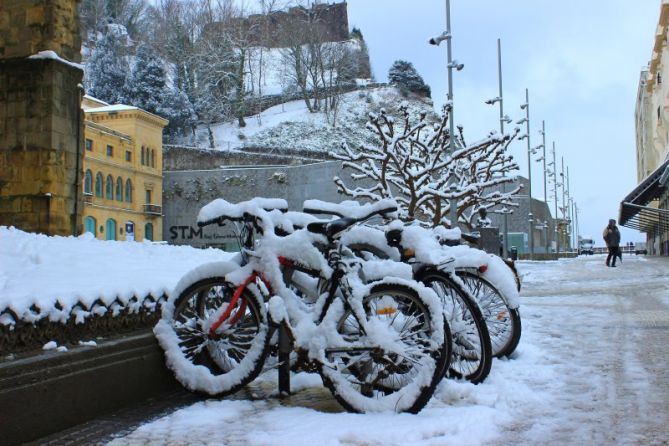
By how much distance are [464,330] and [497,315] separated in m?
0.78

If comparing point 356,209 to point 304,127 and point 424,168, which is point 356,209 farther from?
point 304,127

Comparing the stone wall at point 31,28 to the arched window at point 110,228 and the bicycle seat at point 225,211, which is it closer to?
the bicycle seat at point 225,211

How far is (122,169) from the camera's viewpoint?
46469 mm

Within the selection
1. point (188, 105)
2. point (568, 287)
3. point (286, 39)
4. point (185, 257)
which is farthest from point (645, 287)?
point (286, 39)

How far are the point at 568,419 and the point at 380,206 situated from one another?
1658mm

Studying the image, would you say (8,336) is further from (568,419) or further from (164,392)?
(568,419)

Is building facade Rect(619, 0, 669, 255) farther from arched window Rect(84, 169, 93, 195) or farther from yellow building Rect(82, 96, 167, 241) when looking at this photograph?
arched window Rect(84, 169, 93, 195)

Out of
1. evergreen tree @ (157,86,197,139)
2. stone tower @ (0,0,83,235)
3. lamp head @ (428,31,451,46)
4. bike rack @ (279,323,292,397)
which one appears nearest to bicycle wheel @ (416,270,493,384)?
bike rack @ (279,323,292,397)

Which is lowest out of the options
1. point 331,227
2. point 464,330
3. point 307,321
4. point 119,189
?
point 464,330

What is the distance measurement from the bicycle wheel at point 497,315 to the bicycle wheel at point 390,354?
139cm

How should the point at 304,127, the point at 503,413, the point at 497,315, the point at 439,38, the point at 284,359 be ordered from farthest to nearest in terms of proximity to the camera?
the point at 304,127 → the point at 439,38 → the point at 497,315 → the point at 284,359 → the point at 503,413

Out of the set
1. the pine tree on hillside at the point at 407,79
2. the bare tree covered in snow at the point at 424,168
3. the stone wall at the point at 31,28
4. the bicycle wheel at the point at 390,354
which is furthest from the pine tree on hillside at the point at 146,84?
the bicycle wheel at the point at 390,354

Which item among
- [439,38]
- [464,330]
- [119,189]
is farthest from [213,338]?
[119,189]

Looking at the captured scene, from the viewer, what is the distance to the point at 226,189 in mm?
45750
